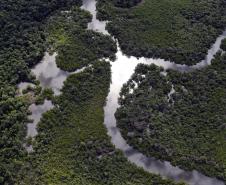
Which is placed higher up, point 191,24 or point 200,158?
point 191,24

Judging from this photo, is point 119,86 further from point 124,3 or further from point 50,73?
point 124,3

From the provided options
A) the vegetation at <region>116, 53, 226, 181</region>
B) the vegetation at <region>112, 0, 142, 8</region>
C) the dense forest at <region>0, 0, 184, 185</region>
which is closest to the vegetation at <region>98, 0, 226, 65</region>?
the vegetation at <region>112, 0, 142, 8</region>

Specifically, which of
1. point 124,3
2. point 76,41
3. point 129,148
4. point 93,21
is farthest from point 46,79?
point 124,3

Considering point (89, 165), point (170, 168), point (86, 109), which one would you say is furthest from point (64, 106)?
point (170, 168)

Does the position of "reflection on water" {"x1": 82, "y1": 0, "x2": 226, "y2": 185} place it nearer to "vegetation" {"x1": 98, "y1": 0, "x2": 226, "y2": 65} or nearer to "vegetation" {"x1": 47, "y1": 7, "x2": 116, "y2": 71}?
"vegetation" {"x1": 98, "y1": 0, "x2": 226, "y2": 65}

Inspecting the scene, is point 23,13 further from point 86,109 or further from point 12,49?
point 86,109

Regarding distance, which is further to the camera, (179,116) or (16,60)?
(16,60)
